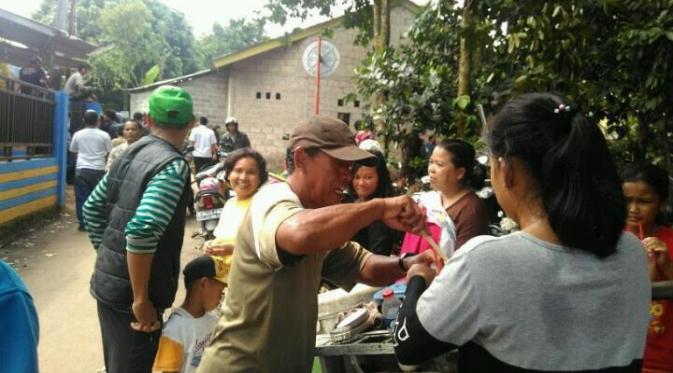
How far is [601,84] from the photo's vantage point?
4117 mm

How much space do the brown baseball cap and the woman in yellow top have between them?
227 centimetres

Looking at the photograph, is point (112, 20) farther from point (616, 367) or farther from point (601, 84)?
point (616, 367)

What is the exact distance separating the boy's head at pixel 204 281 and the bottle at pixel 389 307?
0.97 metres

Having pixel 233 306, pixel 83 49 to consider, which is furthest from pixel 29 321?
pixel 83 49

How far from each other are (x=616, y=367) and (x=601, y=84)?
10.4ft

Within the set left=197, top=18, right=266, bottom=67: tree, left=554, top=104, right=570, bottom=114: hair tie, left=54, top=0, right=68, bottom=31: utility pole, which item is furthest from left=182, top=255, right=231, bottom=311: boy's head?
left=197, top=18, right=266, bottom=67: tree

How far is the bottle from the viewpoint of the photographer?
2502mm

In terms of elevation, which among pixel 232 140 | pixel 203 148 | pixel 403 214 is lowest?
pixel 403 214

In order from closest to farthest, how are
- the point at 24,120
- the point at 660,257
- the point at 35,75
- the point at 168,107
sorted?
the point at 660,257
the point at 168,107
the point at 24,120
the point at 35,75

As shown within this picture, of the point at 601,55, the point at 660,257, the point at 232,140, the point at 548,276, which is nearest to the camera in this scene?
the point at 548,276

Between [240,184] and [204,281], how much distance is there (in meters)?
1.50

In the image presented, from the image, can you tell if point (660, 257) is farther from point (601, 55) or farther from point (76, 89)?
point (76, 89)

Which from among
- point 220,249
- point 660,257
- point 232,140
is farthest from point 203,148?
point 660,257

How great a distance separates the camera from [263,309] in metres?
1.87
